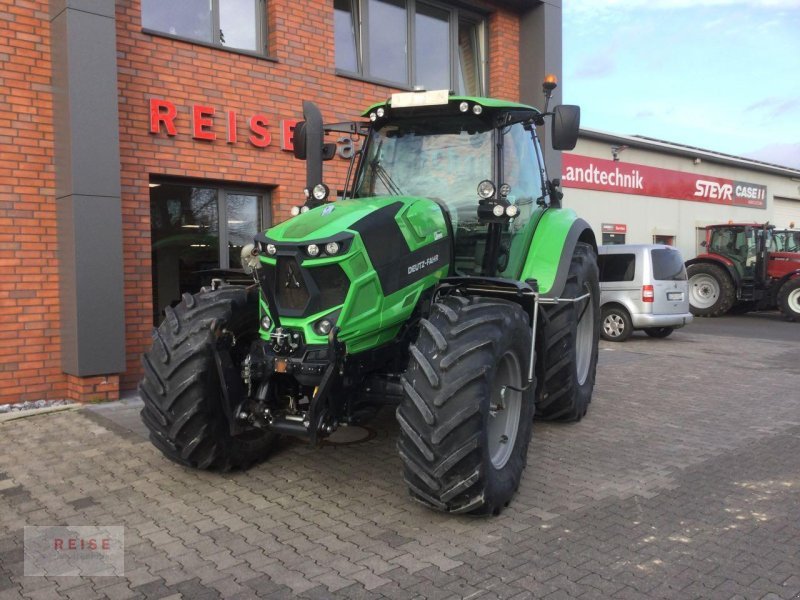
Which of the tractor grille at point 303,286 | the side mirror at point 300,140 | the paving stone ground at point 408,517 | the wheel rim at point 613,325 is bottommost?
the paving stone ground at point 408,517

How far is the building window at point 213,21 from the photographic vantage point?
7.68 m

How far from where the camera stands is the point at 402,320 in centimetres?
446

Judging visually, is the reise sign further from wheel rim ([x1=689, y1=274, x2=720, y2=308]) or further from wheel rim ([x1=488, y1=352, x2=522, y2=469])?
wheel rim ([x1=689, y1=274, x2=720, y2=308])

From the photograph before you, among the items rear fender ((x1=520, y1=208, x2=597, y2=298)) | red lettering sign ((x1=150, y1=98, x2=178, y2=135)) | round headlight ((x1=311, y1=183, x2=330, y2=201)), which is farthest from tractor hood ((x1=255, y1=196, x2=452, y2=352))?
red lettering sign ((x1=150, y1=98, x2=178, y2=135))

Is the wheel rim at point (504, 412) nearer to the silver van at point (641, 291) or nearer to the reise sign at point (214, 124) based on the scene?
the reise sign at point (214, 124)

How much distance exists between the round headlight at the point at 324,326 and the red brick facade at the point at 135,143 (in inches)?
150

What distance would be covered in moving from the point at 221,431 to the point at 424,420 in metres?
1.56

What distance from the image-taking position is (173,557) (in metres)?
3.57

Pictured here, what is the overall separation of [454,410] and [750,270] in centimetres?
1607

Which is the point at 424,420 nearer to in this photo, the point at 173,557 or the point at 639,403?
the point at 173,557

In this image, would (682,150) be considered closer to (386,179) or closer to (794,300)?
(794,300)

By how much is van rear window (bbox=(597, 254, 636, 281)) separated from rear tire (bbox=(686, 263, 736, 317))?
5324 millimetres

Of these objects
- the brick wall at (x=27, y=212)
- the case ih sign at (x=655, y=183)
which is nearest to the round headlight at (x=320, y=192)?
the brick wall at (x=27, y=212)

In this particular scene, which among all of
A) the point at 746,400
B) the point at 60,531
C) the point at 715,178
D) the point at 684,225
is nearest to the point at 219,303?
the point at 60,531
